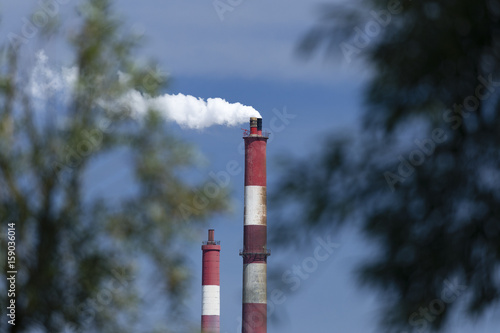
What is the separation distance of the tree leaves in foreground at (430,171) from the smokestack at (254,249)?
3548 centimetres

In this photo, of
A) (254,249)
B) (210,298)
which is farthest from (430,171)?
(210,298)

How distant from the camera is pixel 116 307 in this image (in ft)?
31.8

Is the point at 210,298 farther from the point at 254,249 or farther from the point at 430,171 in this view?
the point at 430,171

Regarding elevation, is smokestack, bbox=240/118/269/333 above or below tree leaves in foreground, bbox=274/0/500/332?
above

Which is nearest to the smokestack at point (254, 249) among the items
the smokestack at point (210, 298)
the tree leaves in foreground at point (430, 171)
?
the smokestack at point (210, 298)

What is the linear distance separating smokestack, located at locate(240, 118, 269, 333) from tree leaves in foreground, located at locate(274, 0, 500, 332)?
35.5 m

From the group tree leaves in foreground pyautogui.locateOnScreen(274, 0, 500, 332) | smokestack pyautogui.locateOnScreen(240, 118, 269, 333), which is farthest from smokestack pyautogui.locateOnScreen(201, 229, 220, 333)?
tree leaves in foreground pyautogui.locateOnScreen(274, 0, 500, 332)

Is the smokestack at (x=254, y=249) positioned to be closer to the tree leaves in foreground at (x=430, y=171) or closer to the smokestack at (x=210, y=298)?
the smokestack at (x=210, y=298)

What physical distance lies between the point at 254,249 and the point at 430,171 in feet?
121

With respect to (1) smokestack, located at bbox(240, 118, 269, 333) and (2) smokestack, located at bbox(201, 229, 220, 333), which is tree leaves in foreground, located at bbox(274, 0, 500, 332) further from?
(2) smokestack, located at bbox(201, 229, 220, 333)

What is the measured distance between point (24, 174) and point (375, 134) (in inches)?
147

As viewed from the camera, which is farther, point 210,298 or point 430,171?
point 210,298

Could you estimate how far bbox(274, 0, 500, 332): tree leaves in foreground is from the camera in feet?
27.4

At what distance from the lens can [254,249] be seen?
4497 cm
